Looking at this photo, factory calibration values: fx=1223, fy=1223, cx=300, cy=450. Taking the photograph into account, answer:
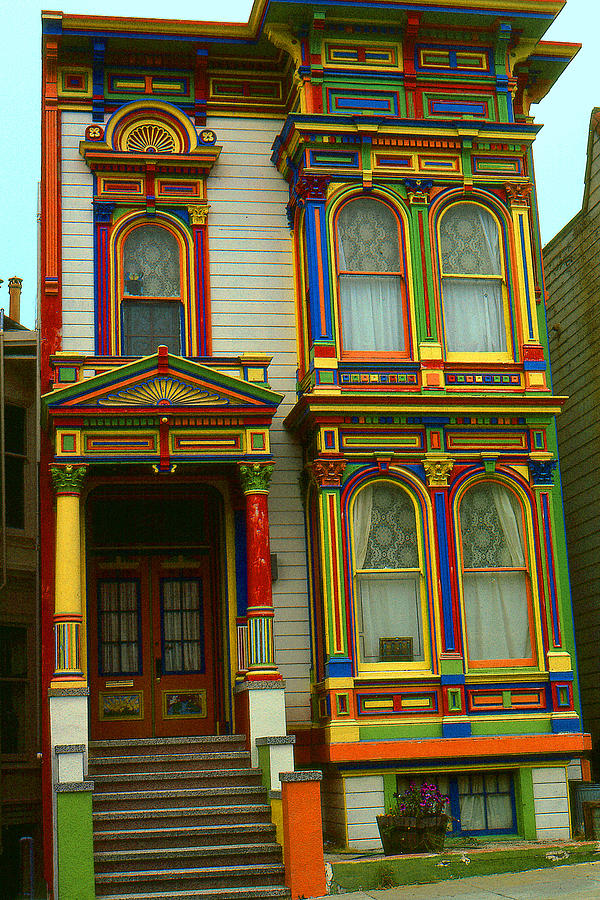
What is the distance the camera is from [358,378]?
15.7 metres

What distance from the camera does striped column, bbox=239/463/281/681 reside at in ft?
47.3

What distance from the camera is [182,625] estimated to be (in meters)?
16.3

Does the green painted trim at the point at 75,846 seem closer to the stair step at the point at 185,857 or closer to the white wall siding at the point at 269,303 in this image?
the stair step at the point at 185,857

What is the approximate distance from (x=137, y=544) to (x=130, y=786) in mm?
3684

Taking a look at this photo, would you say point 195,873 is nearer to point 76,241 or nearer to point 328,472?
point 328,472

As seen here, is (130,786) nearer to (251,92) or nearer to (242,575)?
(242,575)

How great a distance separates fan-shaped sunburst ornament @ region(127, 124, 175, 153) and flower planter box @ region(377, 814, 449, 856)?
9329 millimetres

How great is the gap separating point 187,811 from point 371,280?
7.26 metres

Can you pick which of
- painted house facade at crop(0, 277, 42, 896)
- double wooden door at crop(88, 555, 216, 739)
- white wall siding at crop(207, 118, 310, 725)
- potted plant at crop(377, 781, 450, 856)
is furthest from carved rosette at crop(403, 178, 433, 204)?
potted plant at crop(377, 781, 450, 856)

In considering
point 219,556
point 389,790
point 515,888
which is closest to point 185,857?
point 389,790

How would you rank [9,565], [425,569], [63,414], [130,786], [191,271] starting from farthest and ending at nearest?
[9,565]
[191,271]
[425,569]
[63,414]
[130,786]

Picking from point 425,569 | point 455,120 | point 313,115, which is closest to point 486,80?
point 455,120

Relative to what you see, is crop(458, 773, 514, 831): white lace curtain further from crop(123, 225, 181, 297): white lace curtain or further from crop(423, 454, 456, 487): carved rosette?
crop(123, 225, 181, 297): white lace curtain

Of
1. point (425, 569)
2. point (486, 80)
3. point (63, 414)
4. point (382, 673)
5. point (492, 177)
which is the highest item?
point (486, 80)
